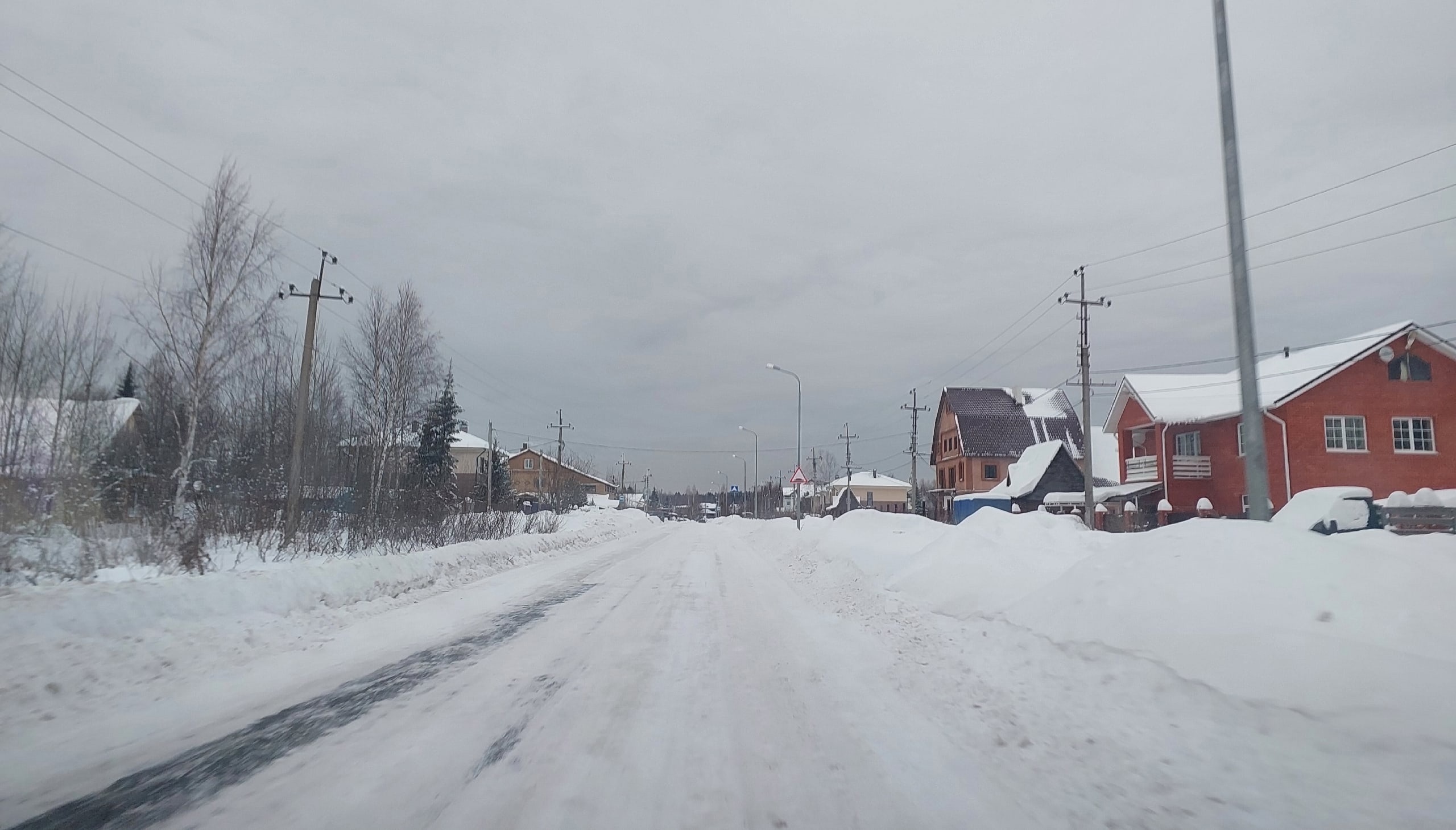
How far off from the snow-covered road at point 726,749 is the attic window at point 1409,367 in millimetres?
35852

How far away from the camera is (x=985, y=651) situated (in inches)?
316

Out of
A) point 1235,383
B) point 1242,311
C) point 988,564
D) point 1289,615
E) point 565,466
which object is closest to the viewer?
point 1289,615

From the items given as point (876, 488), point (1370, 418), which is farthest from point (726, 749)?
point (876, 488)

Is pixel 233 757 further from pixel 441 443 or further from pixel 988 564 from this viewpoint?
pixel 441 443

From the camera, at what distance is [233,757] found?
4730 mm

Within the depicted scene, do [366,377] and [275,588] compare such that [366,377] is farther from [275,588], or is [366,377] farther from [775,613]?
[775,613]

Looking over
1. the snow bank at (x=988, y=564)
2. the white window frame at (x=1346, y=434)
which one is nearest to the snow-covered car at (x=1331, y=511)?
the snow bank at (x=988, y=564)

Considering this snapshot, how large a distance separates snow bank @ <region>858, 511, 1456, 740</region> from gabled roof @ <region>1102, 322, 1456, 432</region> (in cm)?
2616

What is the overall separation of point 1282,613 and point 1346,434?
115 ft

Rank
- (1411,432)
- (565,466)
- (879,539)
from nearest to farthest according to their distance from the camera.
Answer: (879,539) → (1411,432) → (565,466)

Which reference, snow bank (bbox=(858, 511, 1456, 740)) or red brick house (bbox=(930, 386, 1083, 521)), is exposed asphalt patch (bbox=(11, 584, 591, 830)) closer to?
snow bank (bbox=(858, 511, 1456, 740))

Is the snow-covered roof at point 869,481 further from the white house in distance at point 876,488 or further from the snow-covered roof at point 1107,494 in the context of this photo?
the snow-covered roof at point 1107,494

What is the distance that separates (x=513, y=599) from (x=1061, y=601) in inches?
340

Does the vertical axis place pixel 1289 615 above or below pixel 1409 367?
below
